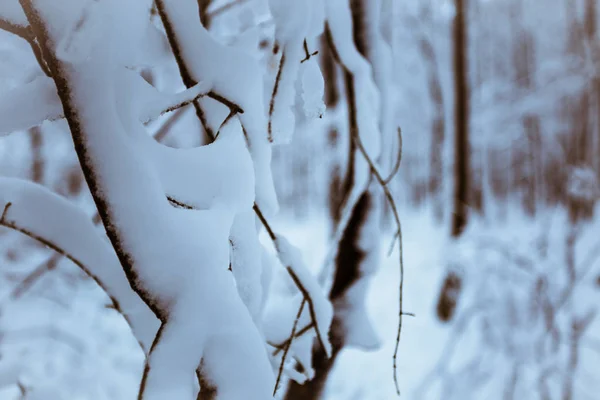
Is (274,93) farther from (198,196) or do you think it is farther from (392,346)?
(392,346)

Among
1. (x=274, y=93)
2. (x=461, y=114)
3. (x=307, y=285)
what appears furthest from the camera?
(x=461, y=114)

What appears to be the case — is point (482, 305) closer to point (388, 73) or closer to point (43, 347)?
point (388, 73)

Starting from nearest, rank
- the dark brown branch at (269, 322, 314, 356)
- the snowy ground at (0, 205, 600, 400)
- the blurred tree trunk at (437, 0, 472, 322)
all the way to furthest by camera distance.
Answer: the dark brown branch at (269, 322, 314, 356) < the snowy ground at (0, 205, 600, 400) < the blurred tree trunk at (437, 0, 472, 322)

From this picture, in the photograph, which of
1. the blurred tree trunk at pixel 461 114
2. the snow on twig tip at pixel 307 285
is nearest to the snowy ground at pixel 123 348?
the snow on twig tip at pixel 307 285

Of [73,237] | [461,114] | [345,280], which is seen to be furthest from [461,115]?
[73,237]

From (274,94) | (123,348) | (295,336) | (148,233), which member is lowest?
(123,348)

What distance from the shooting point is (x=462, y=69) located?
18.4 ft

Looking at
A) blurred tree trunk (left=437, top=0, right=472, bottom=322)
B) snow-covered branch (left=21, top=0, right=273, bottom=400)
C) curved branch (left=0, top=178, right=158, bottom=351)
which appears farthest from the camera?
blurred tree trunk (left=437, top=0, right=472, bottom=322)

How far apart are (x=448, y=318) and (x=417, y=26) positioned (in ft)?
14.4

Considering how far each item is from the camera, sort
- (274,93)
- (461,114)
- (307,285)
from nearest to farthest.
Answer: (274,93), (307,285), (461,114)

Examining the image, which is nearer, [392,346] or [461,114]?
[392,346]

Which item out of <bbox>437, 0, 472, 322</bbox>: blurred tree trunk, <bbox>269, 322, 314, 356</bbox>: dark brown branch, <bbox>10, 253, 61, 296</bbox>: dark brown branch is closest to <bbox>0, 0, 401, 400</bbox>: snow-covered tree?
<bbox>269, 322, 314, 356</bbox>: dark brown branch

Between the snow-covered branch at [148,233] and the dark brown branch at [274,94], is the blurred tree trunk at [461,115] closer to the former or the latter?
the dark brown branch at [274,94]

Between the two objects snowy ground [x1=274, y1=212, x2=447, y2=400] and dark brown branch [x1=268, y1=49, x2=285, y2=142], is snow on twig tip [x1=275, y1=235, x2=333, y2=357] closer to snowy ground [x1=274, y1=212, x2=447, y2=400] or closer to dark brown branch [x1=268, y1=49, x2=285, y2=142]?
dark brown branch [x1=268, y1=49, x2=285, y2=142]
